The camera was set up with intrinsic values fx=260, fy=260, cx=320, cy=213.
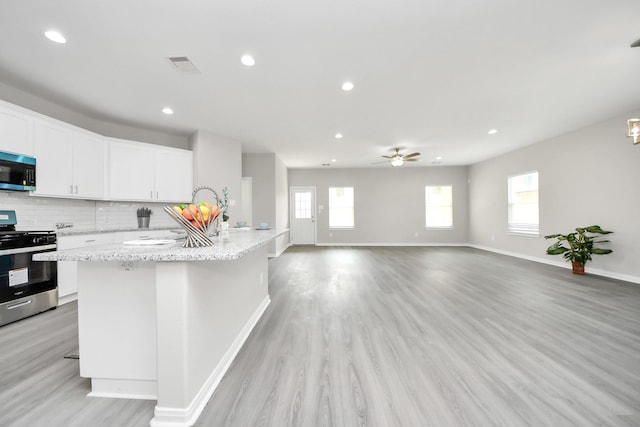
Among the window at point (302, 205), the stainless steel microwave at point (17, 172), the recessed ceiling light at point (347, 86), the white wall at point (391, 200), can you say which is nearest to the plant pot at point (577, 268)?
the white wall at point (391, 200)

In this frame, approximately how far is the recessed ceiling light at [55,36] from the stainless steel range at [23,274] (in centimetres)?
193

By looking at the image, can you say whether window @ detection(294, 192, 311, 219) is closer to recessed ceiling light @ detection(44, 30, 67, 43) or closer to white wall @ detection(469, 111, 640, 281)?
white wall @ detection(469, 111, 640, 281)

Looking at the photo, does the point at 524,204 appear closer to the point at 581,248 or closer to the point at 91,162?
the point at 581,248

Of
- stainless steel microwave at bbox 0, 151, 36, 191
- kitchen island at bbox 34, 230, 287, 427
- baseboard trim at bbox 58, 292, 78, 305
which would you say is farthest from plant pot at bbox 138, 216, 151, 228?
kitchen island at bbox 34, 230, 287, 427

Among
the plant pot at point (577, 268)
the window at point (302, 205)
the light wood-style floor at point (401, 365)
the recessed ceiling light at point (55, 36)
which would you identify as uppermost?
the recessed ceiling light at point (55, 36)

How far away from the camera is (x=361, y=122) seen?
435 centimetres

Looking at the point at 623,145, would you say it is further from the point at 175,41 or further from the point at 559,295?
the point at 175,41

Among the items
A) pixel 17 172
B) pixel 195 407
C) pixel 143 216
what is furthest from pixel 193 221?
pixel 143 216

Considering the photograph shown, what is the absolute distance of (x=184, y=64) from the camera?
263cm

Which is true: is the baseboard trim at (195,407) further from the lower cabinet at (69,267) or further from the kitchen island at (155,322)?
the lower cabinet at (69,267)

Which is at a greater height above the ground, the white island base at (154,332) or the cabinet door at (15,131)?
the cabinet door at (15,131)

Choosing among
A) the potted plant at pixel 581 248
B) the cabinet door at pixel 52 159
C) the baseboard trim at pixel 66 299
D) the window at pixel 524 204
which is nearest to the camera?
the cabinet door at pixel 52 159

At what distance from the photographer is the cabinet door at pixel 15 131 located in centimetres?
269

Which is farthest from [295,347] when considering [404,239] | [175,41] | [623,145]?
[404,239]
